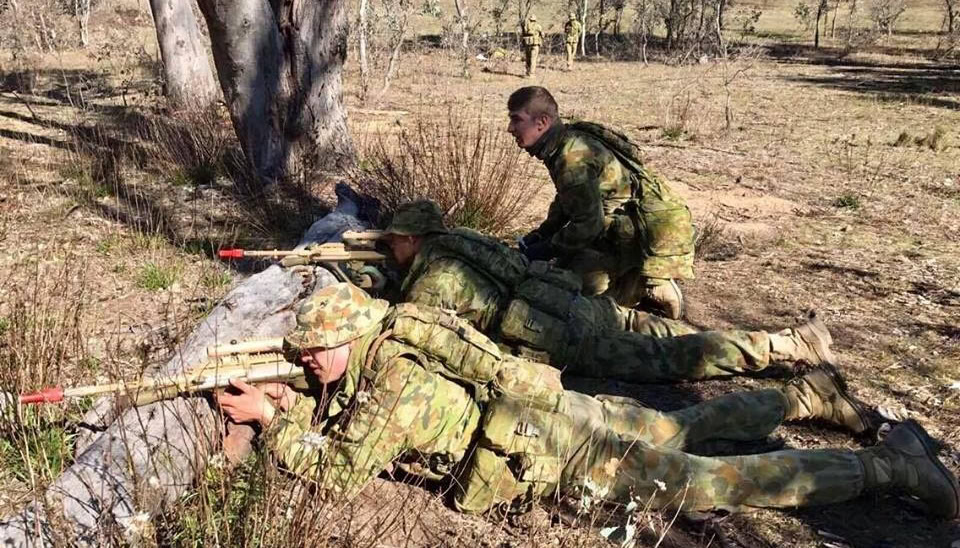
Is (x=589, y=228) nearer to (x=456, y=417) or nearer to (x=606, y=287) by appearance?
(x=606, y=287)

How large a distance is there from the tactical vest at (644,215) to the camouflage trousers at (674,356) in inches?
25.7

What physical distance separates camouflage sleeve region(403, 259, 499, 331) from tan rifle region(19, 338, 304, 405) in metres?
0.72

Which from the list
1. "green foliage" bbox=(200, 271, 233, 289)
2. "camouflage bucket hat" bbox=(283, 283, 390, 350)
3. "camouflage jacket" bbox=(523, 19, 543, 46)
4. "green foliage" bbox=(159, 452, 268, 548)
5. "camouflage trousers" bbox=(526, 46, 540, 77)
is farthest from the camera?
"camouflage trousers" bbox=(526, 46, 540, 77)

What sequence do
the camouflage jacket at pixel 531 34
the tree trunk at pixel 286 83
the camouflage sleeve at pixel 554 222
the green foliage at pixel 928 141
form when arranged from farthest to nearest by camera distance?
1. the camouflage jacket at pixel 531 34
2. the green foliage at pixel 928 141
3. the tree trunk at pixel 286 83
4. the camouflage sleeve at pixel 554 222

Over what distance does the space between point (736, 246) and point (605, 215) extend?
80.0 inches

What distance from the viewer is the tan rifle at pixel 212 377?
8.28 feet

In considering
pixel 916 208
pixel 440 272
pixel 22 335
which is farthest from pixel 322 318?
pixel 916 208

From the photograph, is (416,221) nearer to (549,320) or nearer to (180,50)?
(549,320)

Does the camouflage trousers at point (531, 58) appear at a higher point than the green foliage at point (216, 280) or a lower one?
higher

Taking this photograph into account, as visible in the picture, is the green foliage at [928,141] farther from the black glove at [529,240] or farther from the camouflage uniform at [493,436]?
the camouflage uniform at [493,436]

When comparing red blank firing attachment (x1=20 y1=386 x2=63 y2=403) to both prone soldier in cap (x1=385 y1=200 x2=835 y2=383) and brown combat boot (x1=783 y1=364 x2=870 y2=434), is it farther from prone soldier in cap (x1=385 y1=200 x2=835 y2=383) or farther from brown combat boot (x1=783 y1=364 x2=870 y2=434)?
brown combat boot (x1=783 y1=364 x2=870 y2=434)

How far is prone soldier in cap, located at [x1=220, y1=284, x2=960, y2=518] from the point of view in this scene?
263 cm

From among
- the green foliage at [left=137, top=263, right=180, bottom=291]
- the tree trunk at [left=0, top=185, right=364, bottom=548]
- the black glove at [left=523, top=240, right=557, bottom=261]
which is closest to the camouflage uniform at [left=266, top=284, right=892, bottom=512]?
the tree trunk at [left=0, top=185, right=364, bottom=548]

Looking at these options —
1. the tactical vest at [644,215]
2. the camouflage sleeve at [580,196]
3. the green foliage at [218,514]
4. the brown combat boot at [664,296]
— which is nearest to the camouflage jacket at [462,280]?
the camouflage sleeve at [580,196]
